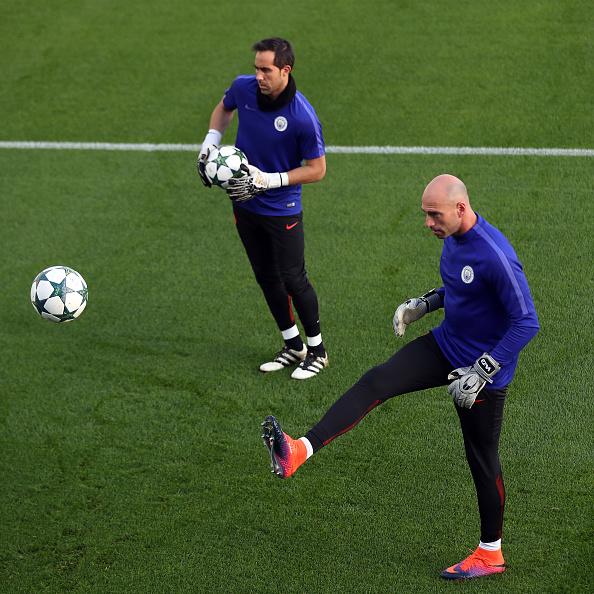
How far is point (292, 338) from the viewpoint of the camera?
8070 millimetres

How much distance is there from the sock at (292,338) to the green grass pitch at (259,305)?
0.28 meters

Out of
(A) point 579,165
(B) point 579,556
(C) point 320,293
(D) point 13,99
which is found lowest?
(B) point 579,556

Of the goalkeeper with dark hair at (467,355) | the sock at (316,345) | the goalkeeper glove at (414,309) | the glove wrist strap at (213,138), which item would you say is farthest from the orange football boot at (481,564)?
the glove wrist strap at (213,138)

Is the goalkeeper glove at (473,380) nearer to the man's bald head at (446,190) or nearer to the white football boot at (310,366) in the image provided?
the man's bald head at (446,190)

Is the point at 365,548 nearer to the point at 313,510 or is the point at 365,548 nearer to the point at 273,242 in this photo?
the point at 313,510

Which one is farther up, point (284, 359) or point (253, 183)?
point (253, 183)

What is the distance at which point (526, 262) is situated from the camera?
29.3 ft

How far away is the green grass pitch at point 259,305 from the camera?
6.23 metres

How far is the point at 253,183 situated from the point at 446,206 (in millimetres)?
2297

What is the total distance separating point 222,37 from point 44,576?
900 cm

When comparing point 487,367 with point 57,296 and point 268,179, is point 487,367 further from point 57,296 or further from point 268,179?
point 57,296

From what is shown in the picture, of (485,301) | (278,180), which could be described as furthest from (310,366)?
(485,301)

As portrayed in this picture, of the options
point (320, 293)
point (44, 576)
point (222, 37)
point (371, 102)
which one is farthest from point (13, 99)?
point (44, 576)

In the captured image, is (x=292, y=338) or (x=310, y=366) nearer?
(x=310, y=366)
